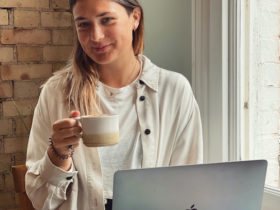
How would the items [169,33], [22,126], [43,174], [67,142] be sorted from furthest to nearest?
[22,126] → [169,33] → [43,174] → [67,142]

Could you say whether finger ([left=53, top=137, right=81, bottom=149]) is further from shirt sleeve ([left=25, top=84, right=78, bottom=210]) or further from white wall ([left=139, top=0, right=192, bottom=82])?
white wall ([left=139, top=0, right=192, bottom=82])

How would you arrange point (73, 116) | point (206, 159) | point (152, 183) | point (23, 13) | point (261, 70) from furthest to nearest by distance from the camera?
1. point (23, 13)
2. point (206, 159)
3. point (261, 70)
4. point (73, 116)
5. point (152, 183)

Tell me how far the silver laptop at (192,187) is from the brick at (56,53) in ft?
5.44

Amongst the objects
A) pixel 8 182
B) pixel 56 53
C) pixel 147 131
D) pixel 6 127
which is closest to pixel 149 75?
pixel 147 131

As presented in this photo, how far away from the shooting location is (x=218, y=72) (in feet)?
5.55

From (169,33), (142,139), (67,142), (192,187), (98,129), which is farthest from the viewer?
(169,33)

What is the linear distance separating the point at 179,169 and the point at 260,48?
0.83 m

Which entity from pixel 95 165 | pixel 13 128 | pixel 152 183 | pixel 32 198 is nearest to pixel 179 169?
pixel 152 183

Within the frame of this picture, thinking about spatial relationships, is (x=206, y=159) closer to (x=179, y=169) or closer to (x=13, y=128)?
(x=179, y=169)

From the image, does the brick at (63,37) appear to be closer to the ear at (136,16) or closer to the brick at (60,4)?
the brick at (60,4)

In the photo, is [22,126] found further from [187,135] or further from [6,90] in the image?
[187,135]

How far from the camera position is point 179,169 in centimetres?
99

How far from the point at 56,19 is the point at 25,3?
19cm

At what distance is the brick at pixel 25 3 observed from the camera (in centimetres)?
238
